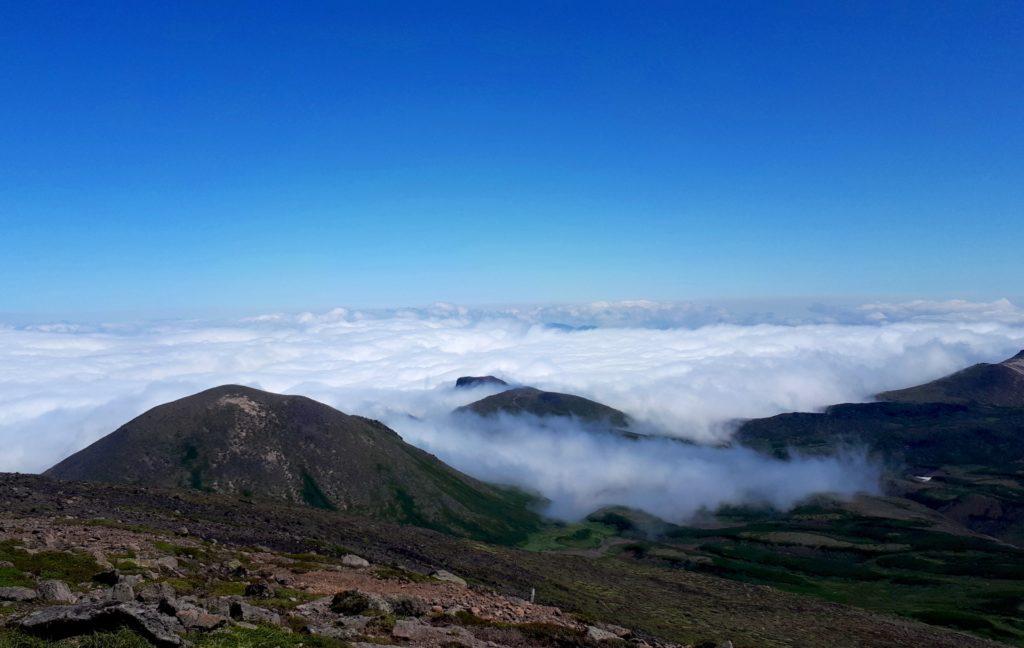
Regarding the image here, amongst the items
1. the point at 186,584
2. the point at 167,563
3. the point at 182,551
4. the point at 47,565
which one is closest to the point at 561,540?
the point at 182,551

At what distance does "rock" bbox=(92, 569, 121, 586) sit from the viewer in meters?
30.9

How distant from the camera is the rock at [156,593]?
24.8m

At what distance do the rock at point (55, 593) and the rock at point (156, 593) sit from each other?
107 inches

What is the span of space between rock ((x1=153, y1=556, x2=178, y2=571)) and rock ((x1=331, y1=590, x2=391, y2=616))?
43.2 feet

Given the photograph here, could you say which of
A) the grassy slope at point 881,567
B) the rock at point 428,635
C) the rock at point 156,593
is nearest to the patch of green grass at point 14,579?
the rock at point 156,593

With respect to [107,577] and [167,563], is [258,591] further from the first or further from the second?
[167,563]

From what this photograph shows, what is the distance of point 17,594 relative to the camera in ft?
82.4

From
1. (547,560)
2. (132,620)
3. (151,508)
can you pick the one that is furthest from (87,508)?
(547,560)

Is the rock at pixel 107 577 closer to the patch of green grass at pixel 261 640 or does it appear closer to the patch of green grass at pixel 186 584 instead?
the patch of green grass at pixel 186 584

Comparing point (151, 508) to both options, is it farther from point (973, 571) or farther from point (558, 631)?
point (973, 571)

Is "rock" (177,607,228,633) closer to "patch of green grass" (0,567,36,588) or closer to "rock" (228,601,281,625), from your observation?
"rock" (228,601,281,625)

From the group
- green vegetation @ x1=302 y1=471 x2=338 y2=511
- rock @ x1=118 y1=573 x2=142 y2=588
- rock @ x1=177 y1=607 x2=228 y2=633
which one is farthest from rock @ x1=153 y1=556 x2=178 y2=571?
green vegetation @ x1=302 y1=471 x2=338 y2=511

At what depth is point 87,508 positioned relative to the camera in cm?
6312

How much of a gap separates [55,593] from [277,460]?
129235 mm
